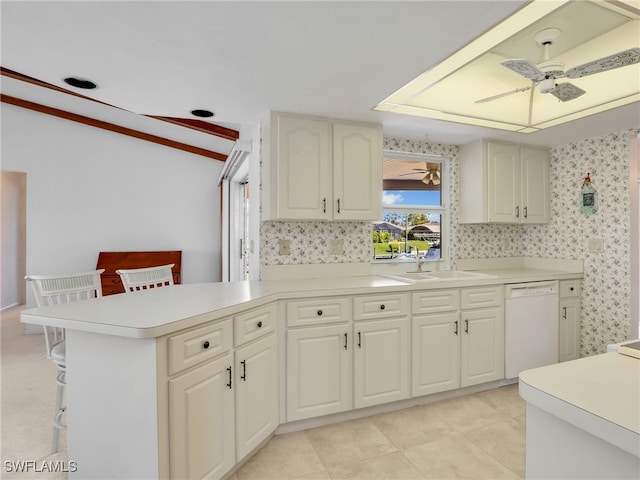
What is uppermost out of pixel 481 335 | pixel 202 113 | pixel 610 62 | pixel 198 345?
pixel 202 113

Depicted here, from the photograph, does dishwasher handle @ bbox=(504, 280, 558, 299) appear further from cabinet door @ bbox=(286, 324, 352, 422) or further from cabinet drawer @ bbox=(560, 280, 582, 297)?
cabinet door @ bbox=(286, 324, 352, 422)

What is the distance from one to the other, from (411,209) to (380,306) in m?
1.31

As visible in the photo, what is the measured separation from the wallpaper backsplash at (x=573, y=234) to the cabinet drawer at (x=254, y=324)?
72 cm

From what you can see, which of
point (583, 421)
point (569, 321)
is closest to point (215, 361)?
point (583, 421)

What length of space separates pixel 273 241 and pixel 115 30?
1.64 m

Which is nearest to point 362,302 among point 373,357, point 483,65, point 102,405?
point 373,357

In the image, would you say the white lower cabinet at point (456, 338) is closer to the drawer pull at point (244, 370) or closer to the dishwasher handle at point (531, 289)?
the dishwasher handle at point (531, 289)

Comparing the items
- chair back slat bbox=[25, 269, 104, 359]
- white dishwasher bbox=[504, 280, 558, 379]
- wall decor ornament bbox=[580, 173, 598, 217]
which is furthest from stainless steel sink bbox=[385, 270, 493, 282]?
chair back slat bbox=[25, 269, 104, 359]

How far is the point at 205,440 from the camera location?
1588mm

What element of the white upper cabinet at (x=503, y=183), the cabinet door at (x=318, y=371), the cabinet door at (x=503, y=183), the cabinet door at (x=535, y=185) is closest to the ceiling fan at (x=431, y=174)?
the white upper cabinet at (x=503, y=183)

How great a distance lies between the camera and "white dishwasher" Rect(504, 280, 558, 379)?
284 centimetres

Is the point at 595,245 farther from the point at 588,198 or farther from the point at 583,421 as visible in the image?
the point at 583,421

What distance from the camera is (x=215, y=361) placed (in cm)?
165

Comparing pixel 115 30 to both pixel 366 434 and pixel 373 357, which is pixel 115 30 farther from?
pixel 366 434
